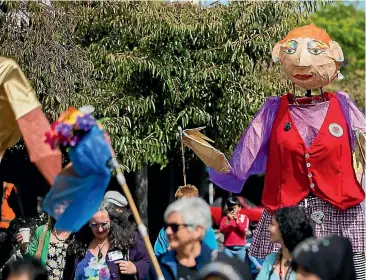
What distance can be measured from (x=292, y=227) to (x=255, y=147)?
1.62 m

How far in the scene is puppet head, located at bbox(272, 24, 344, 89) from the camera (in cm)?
688

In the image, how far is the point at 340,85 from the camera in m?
23.1

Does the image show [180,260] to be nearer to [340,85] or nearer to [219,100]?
[219,100]

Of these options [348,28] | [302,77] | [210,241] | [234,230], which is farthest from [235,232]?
[348,28]

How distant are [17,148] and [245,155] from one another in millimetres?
2828

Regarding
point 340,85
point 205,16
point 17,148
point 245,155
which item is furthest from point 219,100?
point 340,85

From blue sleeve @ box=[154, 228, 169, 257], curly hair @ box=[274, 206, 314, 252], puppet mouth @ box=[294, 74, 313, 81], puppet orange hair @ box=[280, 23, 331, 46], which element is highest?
puppet orange hair @ box=[280, 23, 331, 46]

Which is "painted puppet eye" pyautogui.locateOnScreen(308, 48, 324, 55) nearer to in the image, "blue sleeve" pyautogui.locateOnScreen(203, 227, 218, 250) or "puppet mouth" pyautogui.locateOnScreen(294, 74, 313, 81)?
"puppet mouth" pyautogui.locateOnScreen(294, 74, 313, 81)

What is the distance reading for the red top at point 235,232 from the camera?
11.9m

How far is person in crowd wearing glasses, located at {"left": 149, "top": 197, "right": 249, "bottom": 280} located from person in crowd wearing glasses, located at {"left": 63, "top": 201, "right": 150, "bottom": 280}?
1.14 meters

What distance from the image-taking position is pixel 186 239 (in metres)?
5.29

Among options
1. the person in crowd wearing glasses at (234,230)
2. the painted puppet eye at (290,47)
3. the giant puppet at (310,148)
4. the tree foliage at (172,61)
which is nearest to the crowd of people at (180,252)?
the giant puppet at (310,148)

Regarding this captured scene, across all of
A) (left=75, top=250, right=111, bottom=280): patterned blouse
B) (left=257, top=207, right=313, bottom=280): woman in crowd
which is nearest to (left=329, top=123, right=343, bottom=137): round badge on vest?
(left=257, top=207, right=313, bottom=280): woman in crowd

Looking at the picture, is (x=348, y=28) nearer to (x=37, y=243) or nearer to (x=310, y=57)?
(x=310, y=57)
